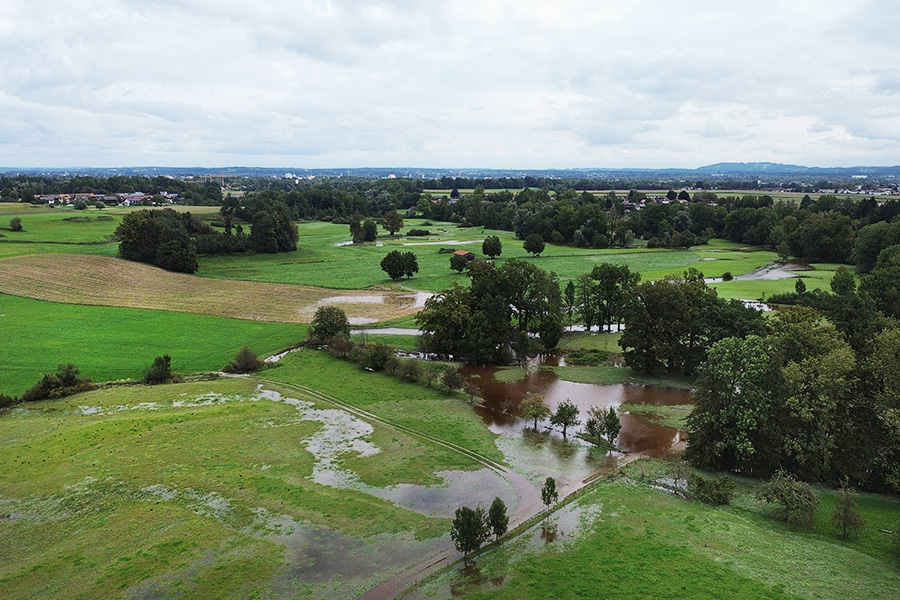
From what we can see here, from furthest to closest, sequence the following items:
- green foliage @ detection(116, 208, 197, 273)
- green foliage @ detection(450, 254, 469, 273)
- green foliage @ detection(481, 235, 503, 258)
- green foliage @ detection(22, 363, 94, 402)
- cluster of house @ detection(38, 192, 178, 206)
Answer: cluster of house @ detection(38, 192, 178, 206), green foliage @ detection(481, 235, 503, 258), green foliage @ detection(116, 208, 197, 273), green foliage @ detection(450, 254, 469, 273), green foliage @ detection(22, 363, 94, 402)

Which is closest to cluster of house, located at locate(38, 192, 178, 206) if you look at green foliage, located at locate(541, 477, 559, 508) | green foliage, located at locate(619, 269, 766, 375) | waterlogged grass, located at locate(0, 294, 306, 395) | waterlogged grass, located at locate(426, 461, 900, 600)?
waterlogged grass, located at locate(0, 294, 306, 395)

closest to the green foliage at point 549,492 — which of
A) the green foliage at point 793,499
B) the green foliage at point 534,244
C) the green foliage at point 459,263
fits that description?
the green foliage at point 793,499

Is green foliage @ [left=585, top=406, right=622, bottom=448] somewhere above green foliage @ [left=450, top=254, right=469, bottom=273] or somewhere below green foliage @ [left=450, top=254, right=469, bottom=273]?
below

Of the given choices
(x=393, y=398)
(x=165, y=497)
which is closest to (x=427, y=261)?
(x=393, y=398)

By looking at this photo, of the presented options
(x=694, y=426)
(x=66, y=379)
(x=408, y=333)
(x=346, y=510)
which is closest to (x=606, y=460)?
(x=694, y=426)

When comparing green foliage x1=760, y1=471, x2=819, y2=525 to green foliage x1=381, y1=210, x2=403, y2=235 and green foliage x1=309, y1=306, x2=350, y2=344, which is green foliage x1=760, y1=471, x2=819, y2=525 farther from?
green foliage x1=381, y1=210, x2=403, y2=235

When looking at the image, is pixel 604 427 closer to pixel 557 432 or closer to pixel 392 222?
pixel 557 432
